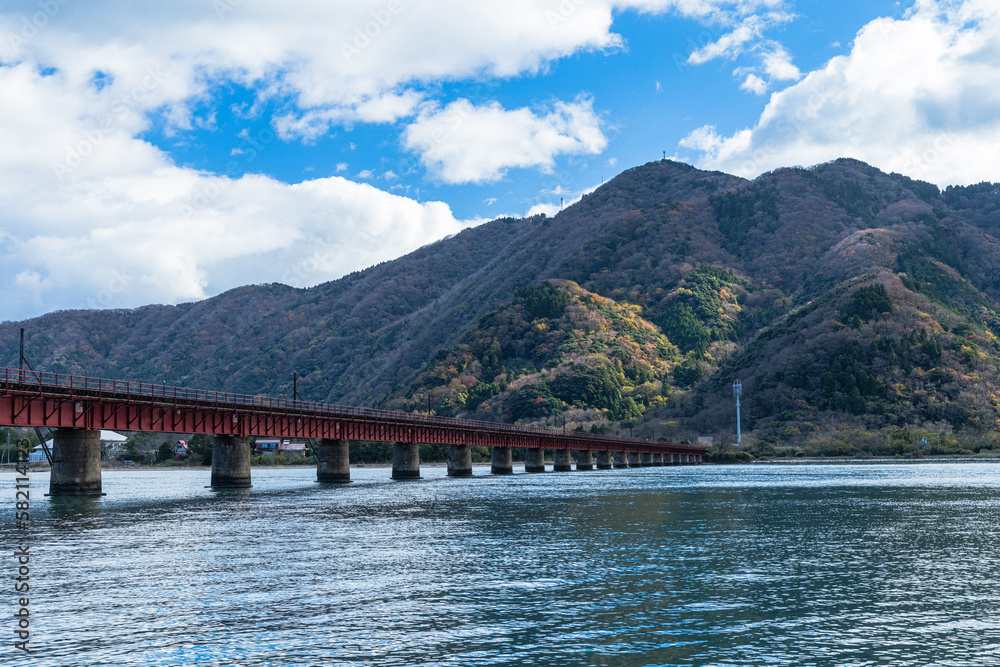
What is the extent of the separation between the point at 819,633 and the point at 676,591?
6953 millimetres

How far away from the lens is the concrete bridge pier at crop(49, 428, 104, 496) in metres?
70.8

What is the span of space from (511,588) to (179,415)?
53.5 meters

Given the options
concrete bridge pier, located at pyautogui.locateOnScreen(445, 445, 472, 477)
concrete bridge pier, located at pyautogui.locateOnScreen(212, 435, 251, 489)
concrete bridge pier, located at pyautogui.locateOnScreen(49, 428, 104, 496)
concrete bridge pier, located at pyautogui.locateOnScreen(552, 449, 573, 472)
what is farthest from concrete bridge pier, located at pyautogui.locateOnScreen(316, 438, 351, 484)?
concrete bridge pier, located at pyautogui.locateOnScreen(552, 449, 573, 472)

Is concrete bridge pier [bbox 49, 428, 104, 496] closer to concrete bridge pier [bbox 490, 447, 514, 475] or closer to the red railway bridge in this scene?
the red railway bridge

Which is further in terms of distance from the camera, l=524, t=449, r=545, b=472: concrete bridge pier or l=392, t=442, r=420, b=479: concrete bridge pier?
l=524, t=449, r=545, b=472: concrete bridge pier

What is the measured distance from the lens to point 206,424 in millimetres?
79938

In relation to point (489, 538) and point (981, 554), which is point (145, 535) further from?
point (981, 554)

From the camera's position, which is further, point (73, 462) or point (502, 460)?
point (502, 460)

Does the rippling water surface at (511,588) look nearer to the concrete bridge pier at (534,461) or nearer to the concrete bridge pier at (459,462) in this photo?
the concrete bridge pier at (459,462)

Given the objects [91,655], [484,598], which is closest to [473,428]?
[484,598]

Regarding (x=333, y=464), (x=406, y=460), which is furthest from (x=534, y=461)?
(x=333, y=464)

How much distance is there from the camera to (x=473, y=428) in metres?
132

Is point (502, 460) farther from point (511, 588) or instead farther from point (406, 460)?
point (511, 588)

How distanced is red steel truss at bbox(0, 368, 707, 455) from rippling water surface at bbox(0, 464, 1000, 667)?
8414 mm
